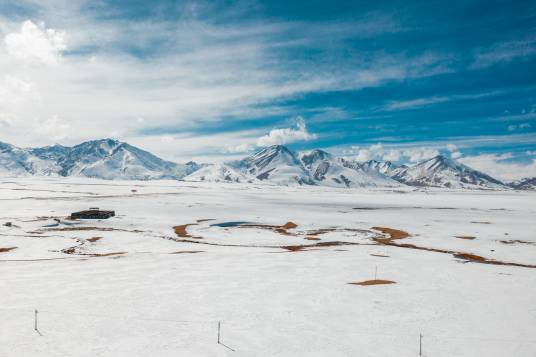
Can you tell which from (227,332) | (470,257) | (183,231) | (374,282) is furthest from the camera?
(183,231)

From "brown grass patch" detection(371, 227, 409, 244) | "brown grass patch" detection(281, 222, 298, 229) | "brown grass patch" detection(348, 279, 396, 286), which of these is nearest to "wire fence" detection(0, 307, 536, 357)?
"brown grass patch" detection(348, 279, 396, 286)

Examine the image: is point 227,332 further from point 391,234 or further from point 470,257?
point 391,234

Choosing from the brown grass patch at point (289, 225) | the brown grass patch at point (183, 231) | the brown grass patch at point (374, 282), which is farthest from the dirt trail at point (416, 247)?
the brown grass patch at point (183, 231)

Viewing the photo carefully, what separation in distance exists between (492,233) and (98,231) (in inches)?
2749

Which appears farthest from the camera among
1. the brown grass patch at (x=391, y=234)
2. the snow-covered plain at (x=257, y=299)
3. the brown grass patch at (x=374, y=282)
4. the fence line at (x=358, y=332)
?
the brown grass patch at (x=391, y=234)

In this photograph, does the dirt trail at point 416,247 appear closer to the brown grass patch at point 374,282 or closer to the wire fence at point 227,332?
the brown grass patch at point 374,282

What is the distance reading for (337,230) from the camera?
246 feet

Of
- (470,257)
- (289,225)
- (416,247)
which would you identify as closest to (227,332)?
(470,257)

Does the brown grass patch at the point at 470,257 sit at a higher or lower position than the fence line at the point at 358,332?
higher

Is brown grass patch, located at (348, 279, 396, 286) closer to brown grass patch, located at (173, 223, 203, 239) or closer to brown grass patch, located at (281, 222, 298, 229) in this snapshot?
brown grass patch, located at (173, 223, 203, 239)

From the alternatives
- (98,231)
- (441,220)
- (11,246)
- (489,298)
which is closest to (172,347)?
(489,298)

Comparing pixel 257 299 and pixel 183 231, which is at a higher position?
pixel 257 299

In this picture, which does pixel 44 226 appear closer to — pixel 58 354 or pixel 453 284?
pixel 58 354

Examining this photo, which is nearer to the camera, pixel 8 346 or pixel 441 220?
pixel 8 346
